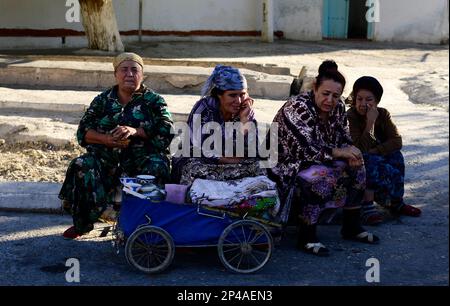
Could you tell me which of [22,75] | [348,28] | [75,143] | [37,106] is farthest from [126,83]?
[348,28]

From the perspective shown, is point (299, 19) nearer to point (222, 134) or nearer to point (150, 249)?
point (222, 134)

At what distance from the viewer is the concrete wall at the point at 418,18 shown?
58.4ft

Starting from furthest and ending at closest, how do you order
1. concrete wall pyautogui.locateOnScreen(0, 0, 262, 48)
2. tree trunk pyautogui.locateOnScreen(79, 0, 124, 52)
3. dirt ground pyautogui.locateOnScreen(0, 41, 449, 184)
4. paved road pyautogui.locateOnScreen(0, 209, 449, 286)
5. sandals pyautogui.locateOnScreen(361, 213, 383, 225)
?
concrete wall pyautogui.locateOnScreen(0, 0, 262, 48) → tree trunk pyautogui.locateOnScreen(79, 0, 124, 52) → dirt ground pyautogui.locateOnScreen(0, 41, 449, 184) → sandals pyautogui.locateOnScreen(361, 213, 383, 225) → paved road pyautogui.locateOnScreen(0, 209, 449, 286)

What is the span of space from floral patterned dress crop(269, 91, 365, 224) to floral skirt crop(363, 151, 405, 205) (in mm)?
501

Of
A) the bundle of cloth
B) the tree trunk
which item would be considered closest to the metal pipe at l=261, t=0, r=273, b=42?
the tree trunk

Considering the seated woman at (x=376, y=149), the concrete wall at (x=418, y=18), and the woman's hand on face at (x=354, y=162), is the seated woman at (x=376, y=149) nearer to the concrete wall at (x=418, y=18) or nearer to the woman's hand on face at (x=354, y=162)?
the woman's hand on face at (x=354, y=162)

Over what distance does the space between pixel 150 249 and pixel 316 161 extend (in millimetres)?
1286

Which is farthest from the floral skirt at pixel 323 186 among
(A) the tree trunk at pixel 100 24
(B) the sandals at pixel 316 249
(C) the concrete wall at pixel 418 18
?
(C) the concrete wall at pixel 418 18

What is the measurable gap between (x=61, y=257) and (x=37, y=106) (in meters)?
3.86

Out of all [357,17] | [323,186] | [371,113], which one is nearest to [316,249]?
[323,186]

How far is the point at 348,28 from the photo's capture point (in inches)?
794

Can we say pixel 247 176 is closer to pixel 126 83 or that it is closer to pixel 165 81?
pixel 126 83

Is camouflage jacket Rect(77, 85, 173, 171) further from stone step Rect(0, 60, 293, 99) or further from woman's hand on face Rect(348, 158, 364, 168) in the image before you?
stone step Rect(0, 60, 293, 99)

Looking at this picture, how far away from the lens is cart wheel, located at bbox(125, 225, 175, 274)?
4.46m
